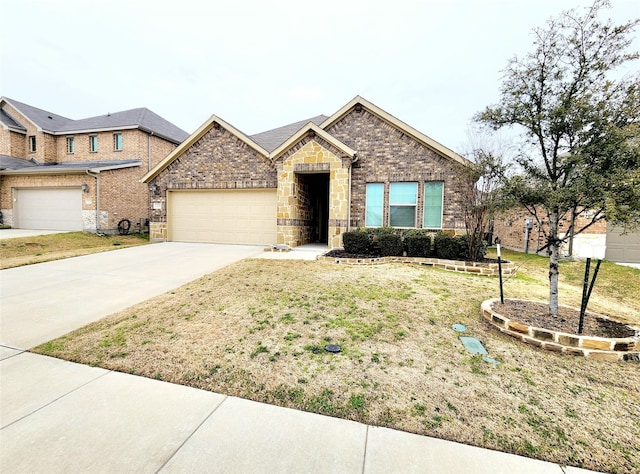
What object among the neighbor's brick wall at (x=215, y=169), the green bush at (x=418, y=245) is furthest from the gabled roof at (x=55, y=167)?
the green bush at (x=418, y=245)

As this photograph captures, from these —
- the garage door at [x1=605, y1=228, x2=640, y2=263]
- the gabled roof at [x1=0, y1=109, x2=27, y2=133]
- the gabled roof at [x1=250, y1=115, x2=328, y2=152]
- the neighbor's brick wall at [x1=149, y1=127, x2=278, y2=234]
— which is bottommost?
the garage door at [x1=605, y1=228, x2=640, y2=263]

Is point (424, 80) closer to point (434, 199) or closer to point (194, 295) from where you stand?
point (434, 199)

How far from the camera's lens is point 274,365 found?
3.22 m

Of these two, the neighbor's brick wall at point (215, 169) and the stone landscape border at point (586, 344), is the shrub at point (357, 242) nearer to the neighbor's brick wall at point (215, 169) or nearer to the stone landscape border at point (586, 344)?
the neighbor's brick wall at point (215, 169)

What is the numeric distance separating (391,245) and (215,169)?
8653 millimetres

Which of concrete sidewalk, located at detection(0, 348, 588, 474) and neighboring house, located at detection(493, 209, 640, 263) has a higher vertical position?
neighboring house, located at detection(493, 209, 640, 263)

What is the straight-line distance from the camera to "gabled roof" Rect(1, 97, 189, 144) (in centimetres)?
1892

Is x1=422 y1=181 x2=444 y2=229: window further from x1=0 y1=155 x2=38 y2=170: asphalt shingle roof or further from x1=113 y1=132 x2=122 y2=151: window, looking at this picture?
x1=0 y1=155 x2=38 y2=170: asphalt shingle roof

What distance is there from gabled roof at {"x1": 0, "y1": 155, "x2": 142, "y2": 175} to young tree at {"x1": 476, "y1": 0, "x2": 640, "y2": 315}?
60.8 feet

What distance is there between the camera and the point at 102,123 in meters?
19.6

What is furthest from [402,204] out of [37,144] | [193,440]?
[37,144]

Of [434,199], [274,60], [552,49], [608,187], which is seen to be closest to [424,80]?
[274,60]

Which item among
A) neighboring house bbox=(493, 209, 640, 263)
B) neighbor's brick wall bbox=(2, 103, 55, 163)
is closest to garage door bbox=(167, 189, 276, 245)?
neighboring house bbox=(493, 209, 640, 263)

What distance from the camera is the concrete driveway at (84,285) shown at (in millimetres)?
4281
